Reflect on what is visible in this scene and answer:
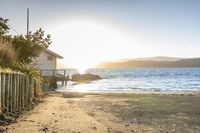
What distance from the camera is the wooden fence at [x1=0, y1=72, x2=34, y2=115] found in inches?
573

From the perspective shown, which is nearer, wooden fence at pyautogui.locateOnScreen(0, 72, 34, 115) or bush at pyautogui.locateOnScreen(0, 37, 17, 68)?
wooden fence at pyautogui.locateOnScreen(0, 72, 34, 115)

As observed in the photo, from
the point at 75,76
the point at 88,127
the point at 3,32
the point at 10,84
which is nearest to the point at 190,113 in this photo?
the point at 88,127

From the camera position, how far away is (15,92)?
56.1ft

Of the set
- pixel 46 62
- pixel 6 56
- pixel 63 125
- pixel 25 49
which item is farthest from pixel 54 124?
pixel 46 62

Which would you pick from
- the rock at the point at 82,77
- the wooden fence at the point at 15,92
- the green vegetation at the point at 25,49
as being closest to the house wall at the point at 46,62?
the green vegetation at the point at 25,49

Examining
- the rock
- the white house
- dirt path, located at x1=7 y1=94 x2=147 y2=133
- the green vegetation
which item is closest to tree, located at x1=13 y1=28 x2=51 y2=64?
the green vegetation

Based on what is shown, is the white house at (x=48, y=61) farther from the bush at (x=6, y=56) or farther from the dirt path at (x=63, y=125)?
the dirt path at (x=63, y=125)

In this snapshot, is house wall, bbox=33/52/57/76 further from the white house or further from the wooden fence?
the wooden fence

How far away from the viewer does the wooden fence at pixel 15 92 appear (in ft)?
47.8

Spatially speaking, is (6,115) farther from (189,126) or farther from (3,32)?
(3,32)

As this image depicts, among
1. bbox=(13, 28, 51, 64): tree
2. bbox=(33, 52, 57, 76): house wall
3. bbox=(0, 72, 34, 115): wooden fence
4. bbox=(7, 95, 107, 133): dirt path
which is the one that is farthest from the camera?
bbox=(33, 52, 57, 76): house wall

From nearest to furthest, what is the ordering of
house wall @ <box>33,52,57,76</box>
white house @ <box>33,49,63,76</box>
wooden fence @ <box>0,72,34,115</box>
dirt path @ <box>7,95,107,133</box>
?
1. dirt path @ <box>7,95,107,133</box>
2. wooden fence @ <box>0,72,34,115</box>
3. white house @ <box>33,49,63,76</box>
4. house wall @ <box>33,52,57,76</box>

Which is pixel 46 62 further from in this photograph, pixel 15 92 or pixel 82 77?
pixel 82 77

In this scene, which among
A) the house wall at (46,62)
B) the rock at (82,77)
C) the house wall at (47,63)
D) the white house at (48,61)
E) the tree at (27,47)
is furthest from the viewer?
the rock at (82,77)
